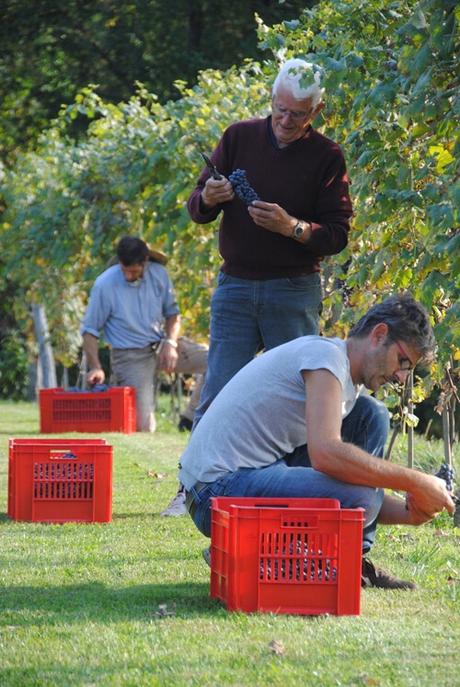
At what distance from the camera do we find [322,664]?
12.8 ft

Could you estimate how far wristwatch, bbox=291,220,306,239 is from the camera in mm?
5768

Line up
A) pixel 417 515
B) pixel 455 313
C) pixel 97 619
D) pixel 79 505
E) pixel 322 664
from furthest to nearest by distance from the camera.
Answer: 1. pixel 79 505
2. pixel 455 313
3. pixel 417 515
4. pixel 97 619
5. pixel 322 664

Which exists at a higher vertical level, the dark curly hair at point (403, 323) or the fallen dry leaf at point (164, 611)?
the dark curly hair at point (403, 323)

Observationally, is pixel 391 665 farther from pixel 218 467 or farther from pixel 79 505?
pixel 79 505

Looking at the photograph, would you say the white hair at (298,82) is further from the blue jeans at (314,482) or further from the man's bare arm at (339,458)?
the man's bare arm at (339,458)

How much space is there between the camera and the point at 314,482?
473 cm

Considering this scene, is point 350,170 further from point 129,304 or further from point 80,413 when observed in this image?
point 80,413

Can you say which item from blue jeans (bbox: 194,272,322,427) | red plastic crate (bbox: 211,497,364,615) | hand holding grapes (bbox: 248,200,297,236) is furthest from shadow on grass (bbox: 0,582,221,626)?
hand holding grapes (bbox: 248,200,297,236)

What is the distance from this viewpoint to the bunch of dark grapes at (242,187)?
582cm

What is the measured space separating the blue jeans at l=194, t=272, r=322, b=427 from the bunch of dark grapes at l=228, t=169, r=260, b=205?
39 cm

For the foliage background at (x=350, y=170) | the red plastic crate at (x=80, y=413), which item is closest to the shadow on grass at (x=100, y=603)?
the foliage background at (x=350, y=170)

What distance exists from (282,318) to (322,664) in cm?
232

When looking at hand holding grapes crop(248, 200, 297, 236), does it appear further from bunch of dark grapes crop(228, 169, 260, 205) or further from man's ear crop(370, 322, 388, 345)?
man's ear crop(370, 322, 388, 345)

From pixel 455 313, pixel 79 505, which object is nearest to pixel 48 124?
pixel 79 505
